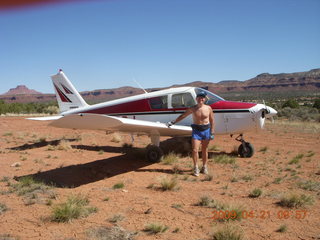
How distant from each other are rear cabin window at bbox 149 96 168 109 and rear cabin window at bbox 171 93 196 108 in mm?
289

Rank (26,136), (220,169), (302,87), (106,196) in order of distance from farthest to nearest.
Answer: (302,87) → (26,136) → (220,169) → (106,196)

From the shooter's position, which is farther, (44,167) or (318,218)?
(44,167)

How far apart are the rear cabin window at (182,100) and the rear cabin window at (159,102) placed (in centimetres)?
29

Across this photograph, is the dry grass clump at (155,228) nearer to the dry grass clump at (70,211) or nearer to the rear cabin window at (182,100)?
the dry grass clump at (70,211)

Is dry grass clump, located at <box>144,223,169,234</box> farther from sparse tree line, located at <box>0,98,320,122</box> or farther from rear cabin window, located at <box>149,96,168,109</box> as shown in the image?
sparse tree line, located at <box>0,98,320,122</box>

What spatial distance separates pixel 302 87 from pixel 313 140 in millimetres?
129831

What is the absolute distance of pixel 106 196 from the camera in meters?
5.37

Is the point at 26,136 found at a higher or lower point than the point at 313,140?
higher


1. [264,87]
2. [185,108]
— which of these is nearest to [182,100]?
[185,108]

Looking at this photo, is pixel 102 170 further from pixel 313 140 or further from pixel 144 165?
pixel 313 140

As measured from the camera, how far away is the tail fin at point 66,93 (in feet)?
39.1

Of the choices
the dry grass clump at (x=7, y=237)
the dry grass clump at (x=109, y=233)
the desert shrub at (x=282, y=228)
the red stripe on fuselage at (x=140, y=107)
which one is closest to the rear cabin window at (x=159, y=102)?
the red stripe on fuselage at (x=140, y=107)

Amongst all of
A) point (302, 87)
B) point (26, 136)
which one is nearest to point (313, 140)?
point (26, 136)

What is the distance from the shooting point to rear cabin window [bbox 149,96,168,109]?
364 inches
